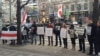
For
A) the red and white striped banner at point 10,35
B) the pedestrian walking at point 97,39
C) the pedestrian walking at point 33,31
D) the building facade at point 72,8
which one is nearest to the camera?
the pedestrian walking at point 97,39

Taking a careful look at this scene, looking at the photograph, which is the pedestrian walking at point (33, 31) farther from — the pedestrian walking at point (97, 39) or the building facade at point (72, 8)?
the building facade at point (72, 8)

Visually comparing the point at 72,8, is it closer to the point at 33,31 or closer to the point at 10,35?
the point at 10,35

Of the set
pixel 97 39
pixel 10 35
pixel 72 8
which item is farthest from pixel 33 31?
pixel 72 8

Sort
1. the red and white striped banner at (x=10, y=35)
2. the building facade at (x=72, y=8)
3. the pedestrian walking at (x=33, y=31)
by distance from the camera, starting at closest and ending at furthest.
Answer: the pedestrian walking at (x=33, y=31), the red and white striped banner at (x=10, y=35), the building facade at (x=72, y=8)

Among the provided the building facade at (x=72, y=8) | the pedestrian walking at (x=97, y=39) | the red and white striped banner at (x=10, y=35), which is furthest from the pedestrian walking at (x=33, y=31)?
the building facade at (x=72, y=8)

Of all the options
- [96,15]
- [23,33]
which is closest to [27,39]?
[23,33]

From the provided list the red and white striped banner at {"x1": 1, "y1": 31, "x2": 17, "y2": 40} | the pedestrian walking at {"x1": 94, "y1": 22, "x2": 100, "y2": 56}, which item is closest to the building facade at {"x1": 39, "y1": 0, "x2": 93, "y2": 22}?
the red and white striped banner at {"x1": 1, "y1": 31, "x2": 17, "y2": 40}

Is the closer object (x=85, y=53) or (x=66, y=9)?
(x=85, y=53)

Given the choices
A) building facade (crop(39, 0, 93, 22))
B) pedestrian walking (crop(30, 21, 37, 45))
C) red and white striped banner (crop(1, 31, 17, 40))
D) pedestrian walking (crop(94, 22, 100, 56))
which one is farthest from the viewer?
building facade (crop(39, 0, 93, 22))

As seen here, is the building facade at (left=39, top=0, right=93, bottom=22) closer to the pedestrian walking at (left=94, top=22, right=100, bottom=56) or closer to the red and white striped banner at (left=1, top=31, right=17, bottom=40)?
the red and white striped banner at (left=1, top=31, right=17, bottom=40)

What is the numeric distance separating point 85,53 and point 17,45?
6.92m

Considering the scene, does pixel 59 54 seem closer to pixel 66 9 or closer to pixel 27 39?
pixel 27 39

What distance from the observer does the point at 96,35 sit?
57.0 ft

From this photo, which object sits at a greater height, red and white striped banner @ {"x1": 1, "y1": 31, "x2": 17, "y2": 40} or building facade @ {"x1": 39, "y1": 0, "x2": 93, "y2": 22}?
building facade @ {"x1": 39, "y1": 0, "x2": 93, "y2": 22}
